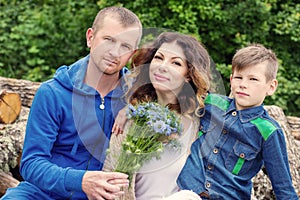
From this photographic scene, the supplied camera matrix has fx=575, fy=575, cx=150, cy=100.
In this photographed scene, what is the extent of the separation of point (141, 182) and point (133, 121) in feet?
1.29

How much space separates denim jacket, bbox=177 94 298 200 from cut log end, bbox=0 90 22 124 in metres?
1.90

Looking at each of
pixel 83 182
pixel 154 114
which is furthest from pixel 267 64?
pixel 83 182

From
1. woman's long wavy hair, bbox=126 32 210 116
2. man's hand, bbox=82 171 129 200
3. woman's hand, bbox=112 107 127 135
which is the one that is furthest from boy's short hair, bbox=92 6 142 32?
man's hand, bbox=82 171 129 200

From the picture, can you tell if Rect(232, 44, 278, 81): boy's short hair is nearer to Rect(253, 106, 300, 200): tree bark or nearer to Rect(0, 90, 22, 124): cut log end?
Rect(253, 106, 300, 200): tree bark

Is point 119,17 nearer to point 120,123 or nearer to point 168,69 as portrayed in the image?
point 168,69

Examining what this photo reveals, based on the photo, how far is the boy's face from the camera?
2.57 m

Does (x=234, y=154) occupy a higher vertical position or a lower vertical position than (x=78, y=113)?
lower

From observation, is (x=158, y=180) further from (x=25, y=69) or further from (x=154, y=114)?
(x=25, y=69)

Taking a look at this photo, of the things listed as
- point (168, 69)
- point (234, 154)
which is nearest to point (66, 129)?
point (168, 69)

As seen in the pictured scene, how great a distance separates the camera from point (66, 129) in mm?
2646

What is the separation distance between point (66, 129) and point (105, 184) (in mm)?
441

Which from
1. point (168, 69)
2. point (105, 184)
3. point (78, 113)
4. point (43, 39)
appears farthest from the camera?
point (43, 39)

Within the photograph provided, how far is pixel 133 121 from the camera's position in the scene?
2.42m

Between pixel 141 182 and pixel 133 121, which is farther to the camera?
pixel 141 182
